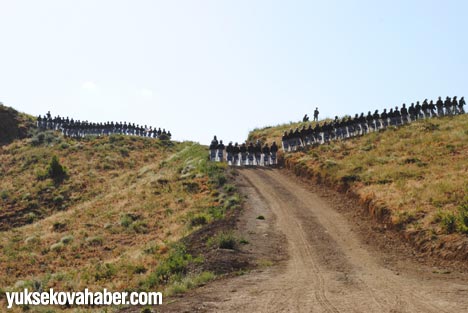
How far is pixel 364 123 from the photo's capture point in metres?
46.4

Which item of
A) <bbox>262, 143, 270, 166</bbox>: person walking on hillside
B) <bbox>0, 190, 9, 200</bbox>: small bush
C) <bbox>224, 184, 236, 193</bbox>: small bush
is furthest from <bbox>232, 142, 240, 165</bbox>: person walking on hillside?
<bbox>0, 190, 9, 200</bbox>: small bush

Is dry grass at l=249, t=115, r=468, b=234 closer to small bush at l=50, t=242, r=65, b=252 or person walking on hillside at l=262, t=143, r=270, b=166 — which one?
person walking on hillside at l=262, t=143, r=270, b=166

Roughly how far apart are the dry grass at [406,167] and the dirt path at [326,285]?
3.09 meters

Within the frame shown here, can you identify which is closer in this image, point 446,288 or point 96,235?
point 446,288

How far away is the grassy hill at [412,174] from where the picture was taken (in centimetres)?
1931

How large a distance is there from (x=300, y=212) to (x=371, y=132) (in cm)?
2278

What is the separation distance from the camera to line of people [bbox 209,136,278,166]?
42.5 m

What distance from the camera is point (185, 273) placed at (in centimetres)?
1719

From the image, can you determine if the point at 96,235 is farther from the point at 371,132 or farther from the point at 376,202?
the point at 371,132

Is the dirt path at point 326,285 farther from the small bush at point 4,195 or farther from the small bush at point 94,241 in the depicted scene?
the small bush at point 4,195

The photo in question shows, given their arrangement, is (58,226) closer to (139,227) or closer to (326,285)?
(139,227)

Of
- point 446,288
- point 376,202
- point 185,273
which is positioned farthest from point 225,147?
point 446,288

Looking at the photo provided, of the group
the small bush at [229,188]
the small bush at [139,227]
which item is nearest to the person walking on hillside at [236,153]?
the small bush at [229,188]

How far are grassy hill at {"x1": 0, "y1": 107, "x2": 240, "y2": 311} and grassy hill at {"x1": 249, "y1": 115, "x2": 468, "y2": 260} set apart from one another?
299 inches
